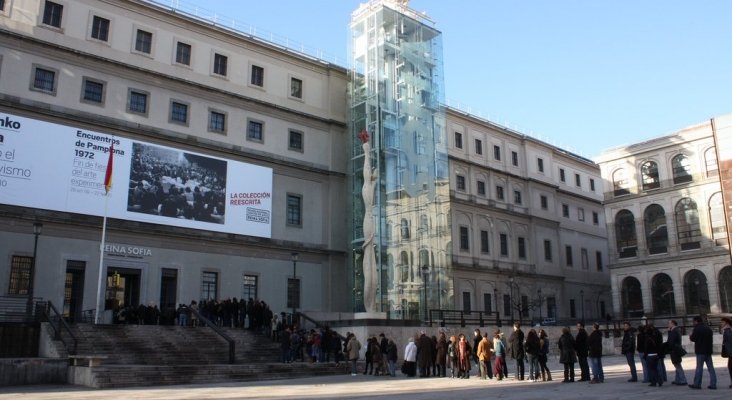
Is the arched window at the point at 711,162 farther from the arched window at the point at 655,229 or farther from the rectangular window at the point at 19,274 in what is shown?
the rectangular window at the point at 19,274

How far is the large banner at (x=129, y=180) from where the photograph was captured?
28.1 meters

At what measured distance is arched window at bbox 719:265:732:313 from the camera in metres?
48.3

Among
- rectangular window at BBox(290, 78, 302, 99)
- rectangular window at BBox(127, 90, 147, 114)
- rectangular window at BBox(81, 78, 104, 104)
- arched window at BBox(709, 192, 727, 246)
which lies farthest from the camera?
arched window at BBox(709, 192, 727, 246)

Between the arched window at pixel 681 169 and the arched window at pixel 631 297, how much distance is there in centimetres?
897

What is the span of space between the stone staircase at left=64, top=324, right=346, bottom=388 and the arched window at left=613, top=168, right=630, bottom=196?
124ft

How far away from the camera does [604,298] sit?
62.8 m

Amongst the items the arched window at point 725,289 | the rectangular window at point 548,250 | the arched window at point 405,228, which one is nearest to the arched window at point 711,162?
the arched window at point 725,289

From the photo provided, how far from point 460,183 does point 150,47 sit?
87.6ft

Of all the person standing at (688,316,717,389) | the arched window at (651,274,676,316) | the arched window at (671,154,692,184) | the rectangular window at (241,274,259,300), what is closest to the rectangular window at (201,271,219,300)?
the rectangular window at (241,274,259,300)

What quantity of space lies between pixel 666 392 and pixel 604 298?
2066 inches

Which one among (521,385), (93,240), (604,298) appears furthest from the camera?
(604,298)

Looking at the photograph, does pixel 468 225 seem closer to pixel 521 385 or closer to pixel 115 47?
pixel 115 47

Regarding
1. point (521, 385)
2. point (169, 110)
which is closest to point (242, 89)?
point (169, 110)

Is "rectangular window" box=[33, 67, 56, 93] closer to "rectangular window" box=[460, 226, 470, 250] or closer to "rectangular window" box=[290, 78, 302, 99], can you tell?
"rectangular window" box=[290, 78, 302, 99]
